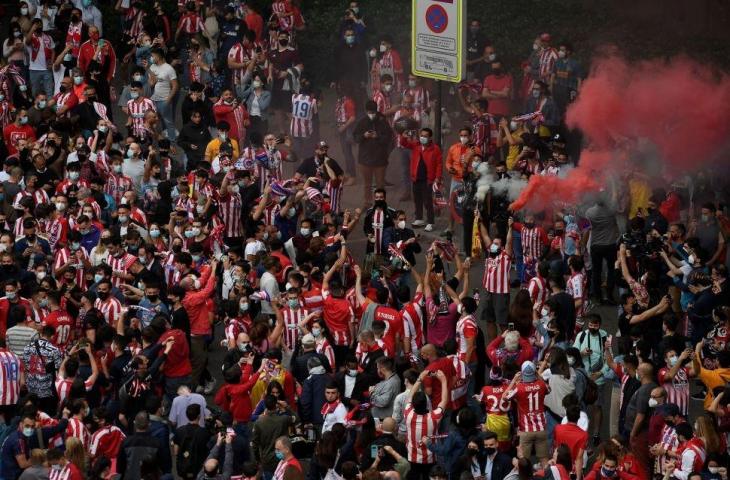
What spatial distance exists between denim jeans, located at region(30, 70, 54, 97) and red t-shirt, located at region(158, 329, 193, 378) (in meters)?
11.0

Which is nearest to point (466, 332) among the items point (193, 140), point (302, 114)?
point (193, 140)

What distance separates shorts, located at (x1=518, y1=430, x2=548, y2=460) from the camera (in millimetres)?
16984

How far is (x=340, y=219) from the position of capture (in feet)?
76.2

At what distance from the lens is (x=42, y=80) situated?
2836 cm

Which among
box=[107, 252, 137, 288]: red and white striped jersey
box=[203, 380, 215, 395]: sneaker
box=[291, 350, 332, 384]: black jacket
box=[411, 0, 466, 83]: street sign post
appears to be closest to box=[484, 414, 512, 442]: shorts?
box=[291, 350, 332, 384]: black jacket

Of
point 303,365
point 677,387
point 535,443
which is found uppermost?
point 303,365

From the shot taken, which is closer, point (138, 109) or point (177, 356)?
point (177, 356)

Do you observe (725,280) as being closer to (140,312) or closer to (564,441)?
(564,441)

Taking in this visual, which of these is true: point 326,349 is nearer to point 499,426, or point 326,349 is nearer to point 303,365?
point 303,365

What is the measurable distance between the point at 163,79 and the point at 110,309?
7944 mm

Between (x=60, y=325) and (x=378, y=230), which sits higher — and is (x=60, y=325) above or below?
below

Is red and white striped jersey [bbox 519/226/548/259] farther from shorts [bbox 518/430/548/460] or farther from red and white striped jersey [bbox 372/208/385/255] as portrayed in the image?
shorts [bbox 518/430/548/460]

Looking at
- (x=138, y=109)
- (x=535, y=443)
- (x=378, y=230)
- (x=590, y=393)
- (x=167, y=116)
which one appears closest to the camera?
(x=535, y=443)

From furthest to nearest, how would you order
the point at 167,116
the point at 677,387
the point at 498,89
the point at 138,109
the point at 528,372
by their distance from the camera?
the point at 498,89 → the point at 167,116 → the point at 138,109 → the point at 677,387 → the point at 528,372
